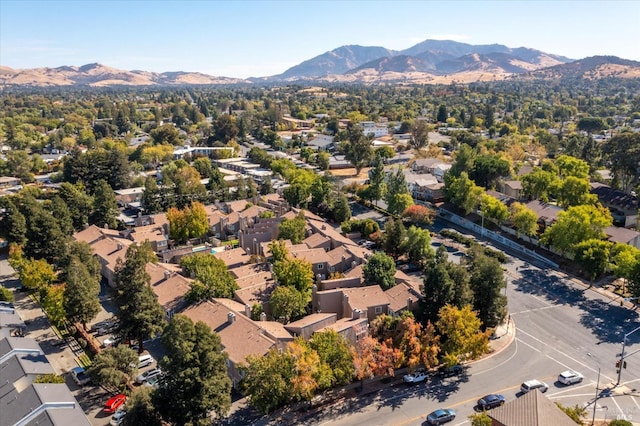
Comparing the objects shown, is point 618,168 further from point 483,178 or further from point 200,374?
point 200,374

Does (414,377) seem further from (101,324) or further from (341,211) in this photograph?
(341,211)

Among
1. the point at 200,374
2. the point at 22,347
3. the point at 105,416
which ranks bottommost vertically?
the point at 105,416

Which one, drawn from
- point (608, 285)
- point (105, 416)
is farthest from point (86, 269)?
point (608, 285)

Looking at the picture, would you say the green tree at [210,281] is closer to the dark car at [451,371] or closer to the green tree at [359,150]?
the dark car at [451,371]

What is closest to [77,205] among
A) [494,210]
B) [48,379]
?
[48,379]

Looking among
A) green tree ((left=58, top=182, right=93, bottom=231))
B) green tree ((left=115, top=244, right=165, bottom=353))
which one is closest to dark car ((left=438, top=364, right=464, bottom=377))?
green tree ((left=115, top=244, right=165, bottom=353))
